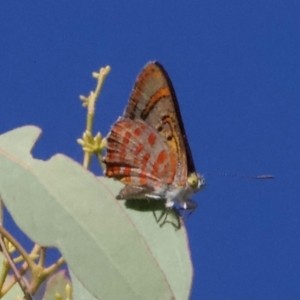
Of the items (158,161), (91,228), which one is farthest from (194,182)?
(91,228)

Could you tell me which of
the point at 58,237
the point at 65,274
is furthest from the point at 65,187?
the point at 65,274

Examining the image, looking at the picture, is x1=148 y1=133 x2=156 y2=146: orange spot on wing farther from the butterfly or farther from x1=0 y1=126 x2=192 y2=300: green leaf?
x1=0 y1=126 x2=192 y2=300: green leaf

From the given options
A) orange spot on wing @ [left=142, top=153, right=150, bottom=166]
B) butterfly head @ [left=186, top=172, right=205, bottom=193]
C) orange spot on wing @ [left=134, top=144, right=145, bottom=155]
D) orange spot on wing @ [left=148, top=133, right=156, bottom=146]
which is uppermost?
orange spot on wing @ [left=148, top=133, right=156, bottom=146]

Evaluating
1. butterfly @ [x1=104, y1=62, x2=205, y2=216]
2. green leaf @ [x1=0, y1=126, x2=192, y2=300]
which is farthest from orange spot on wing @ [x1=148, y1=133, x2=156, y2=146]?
green leaf @ [x1=0, y1=126, x2=192, y2=300]

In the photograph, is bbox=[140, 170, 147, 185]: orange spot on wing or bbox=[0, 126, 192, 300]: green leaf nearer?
bbox=[0, 126, 192, 300]: green leaf

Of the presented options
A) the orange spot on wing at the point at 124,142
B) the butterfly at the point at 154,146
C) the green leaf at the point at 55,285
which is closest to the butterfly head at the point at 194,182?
the butterfly at the point at 154,146

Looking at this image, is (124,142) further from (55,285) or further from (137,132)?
(55,285)
